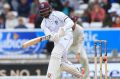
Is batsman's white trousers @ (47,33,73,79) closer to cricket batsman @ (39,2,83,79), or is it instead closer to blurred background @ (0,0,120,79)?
cricket batsman @ (39,2,83,79)

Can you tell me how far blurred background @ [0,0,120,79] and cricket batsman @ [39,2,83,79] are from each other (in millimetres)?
2824

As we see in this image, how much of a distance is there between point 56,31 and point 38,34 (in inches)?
185

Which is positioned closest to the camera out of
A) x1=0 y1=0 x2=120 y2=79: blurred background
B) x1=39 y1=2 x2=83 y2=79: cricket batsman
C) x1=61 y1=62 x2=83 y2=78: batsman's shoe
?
x1=39 y1=2 x2=83 y2=79: cricket batsman

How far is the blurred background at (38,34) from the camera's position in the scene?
13469 millimetres

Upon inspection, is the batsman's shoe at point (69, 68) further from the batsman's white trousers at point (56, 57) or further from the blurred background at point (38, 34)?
the blurred background at point (38, 34)

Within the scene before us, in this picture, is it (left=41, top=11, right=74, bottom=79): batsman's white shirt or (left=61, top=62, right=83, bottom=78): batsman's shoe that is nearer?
(left=41, top=11, right=74, bottom=79): batsman's white shirt

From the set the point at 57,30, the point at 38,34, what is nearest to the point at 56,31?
the point at 57,30

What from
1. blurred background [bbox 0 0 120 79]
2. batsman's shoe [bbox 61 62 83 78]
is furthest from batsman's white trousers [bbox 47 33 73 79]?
blurred background [bbox 0 0 120 79]

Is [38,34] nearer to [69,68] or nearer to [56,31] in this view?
[69,68]

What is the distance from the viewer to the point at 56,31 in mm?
9586

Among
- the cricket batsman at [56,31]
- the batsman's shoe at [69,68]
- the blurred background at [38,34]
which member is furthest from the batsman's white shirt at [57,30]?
the blurred background at [38,34]

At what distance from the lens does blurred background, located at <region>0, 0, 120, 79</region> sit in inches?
530

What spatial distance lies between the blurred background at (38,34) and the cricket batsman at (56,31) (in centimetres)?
282

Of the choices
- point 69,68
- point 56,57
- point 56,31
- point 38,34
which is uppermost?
point 56,31
